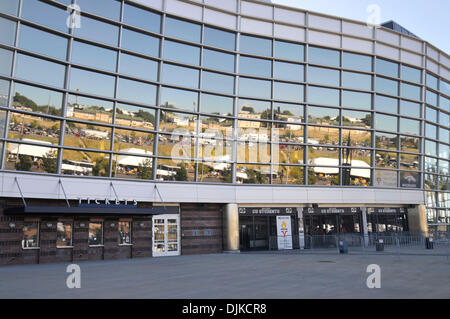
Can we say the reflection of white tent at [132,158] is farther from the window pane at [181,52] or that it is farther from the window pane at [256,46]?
the window pane at [256,46]

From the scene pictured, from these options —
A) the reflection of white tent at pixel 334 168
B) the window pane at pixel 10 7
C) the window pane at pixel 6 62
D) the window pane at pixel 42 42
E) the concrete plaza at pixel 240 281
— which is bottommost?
the concrete plaza at pixel 240 281

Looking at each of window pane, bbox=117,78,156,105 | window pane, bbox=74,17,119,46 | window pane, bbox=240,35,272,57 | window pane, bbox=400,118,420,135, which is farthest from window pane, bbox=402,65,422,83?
window pane, bbox=74,17,119,46

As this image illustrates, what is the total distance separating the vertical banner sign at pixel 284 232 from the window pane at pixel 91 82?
16.1m

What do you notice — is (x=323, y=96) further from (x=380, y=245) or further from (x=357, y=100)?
(x=380, y=245)

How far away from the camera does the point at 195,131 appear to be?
3131 cm

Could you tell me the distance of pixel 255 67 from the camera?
3400 cm

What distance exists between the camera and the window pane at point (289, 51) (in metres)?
34.8

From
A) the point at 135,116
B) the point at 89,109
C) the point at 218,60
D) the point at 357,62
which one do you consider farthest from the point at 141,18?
the point at 357,62

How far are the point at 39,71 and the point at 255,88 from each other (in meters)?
15.8

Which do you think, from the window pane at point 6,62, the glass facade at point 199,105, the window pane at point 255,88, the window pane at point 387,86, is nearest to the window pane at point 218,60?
the glass facade at point 199,105

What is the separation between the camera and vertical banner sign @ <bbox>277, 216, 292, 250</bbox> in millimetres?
33281

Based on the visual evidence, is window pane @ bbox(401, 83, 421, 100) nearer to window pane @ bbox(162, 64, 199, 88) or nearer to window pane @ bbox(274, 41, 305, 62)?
window pane @ bbox(274, 41, 305, 62)

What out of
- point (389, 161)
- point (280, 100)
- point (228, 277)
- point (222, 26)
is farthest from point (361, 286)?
point (389, 161)
